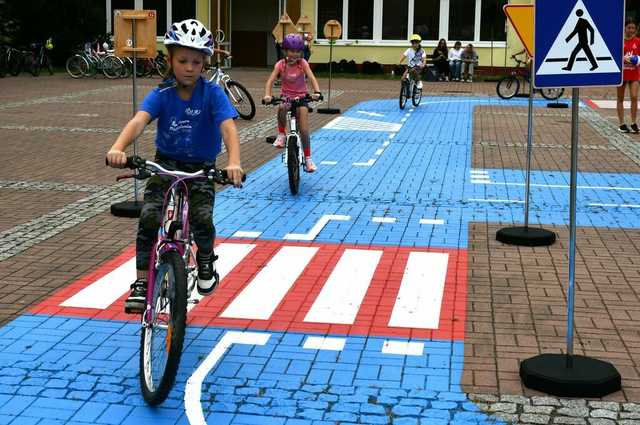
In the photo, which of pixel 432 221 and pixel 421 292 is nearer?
pixel 421 292

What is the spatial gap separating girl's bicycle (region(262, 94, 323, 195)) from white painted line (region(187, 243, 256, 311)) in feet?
9.23

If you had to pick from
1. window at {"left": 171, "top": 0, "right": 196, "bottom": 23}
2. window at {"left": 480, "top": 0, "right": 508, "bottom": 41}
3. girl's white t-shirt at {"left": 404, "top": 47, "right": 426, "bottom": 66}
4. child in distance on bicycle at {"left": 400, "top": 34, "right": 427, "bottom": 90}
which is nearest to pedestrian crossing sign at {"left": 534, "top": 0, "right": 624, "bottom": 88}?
child in distance on bicycle at {"left": 400, "top": 34, "right": 427, "bottom": 90}

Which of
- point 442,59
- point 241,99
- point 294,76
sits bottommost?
point 241,99

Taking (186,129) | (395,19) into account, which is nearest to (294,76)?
(186,129)

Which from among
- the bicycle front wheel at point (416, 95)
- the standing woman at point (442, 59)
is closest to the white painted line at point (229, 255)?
the bicycle front wheel at point (416, 95)

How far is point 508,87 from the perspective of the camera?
29672 millimetres

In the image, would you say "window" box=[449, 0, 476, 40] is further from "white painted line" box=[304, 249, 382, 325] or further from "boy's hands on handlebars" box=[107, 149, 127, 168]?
"boy's hands on handlebars" box=[107, 149, 127, 168]

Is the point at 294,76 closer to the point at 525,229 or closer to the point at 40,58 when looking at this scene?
the point at 525,229

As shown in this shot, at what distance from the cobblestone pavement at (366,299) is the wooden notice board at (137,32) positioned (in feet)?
5.91

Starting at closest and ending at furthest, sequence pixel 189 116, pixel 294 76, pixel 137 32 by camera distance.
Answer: pixel 189 116, pixel 137 32, pixel 294 76

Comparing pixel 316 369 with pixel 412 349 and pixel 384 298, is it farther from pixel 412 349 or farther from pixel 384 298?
pixel 384 298

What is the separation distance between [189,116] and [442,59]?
3428cm

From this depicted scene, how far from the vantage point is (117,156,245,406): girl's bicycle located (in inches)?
209

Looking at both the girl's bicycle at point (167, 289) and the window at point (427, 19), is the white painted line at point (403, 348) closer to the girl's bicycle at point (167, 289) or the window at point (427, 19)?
the girl's bicycle at point (167, 289)
